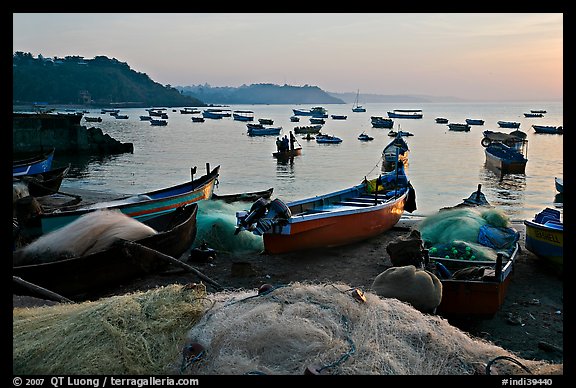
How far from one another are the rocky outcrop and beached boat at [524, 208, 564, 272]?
36.3m

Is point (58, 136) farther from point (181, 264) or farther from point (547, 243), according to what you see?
point (547, 243)

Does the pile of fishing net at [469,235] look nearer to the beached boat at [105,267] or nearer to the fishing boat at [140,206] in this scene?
the beached boat at [105,267]

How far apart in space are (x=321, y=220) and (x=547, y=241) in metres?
5.26

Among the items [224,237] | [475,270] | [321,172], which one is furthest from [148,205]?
[321,172]

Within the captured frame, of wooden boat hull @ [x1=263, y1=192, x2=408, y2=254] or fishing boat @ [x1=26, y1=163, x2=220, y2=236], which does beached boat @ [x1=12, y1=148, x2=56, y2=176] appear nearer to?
fishing boat @ [x1=26, y1=163, x2=220, y2=236]

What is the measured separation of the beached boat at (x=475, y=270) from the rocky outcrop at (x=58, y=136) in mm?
35544

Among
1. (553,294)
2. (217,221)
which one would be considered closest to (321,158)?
(217,221)

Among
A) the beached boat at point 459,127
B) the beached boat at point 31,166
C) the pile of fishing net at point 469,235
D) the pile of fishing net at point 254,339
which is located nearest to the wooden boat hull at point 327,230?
the pile of fishing net at point 469,235

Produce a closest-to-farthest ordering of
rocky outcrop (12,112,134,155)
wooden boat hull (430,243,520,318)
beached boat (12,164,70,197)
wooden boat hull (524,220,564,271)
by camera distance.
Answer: wooden boat hull (430,243,520,318) → wooden boat hull (524,220,564,271) → beached boat (12,164,70,197) → rocky outcrop (12,112,134,155)

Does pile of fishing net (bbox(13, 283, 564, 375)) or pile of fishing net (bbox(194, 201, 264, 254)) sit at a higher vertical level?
pile of fishing net (bbox(13, 283, 564, 375))

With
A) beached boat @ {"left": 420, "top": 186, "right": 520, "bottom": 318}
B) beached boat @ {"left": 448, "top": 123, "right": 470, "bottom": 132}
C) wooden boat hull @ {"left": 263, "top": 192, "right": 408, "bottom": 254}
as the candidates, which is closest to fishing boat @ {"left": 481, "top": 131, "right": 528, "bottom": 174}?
wooden boat hull @ {"left": 263, "top": 192, "right": 408, "bottom": 254}

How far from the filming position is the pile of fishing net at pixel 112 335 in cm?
452

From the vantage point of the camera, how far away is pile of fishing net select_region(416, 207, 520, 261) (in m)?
10.6
